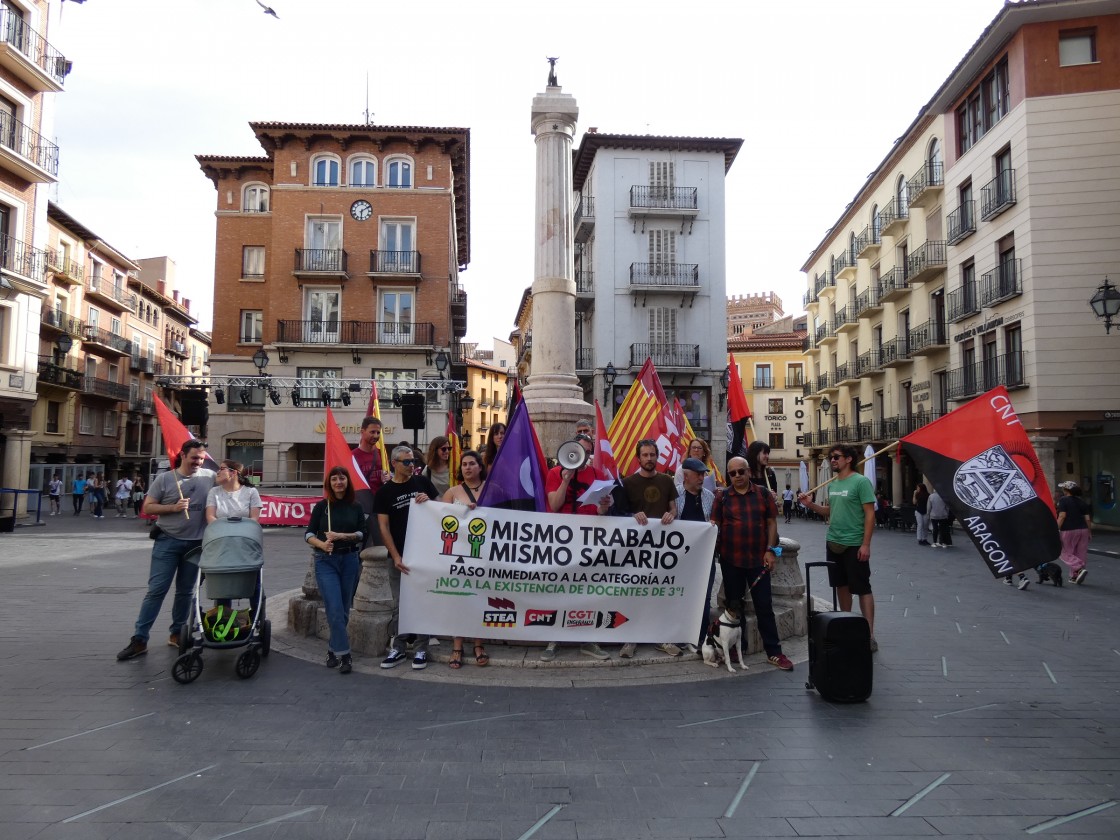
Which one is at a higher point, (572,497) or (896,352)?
(896,352)

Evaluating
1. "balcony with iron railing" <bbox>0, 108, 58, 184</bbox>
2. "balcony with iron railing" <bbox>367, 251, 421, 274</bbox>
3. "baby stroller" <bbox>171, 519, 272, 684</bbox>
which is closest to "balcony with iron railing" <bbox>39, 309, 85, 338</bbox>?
"balcony with iron railing" <bbox>0, 108, 58, 184</bbox>

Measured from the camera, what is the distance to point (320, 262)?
3341cm

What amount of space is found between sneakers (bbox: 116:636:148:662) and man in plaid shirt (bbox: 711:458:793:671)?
17.2 feet

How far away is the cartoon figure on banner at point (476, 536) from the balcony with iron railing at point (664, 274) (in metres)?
30.2

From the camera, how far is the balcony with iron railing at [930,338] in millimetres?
29000

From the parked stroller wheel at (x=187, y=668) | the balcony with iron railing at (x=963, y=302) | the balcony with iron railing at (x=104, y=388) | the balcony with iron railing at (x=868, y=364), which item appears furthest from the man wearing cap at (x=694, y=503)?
the balcony with iron railing at (x=104, y=388)

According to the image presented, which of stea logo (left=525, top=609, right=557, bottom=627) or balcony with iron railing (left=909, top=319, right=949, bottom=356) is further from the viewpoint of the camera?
balcony with iron railing (left=909, top=319, right=949, bottom=356)

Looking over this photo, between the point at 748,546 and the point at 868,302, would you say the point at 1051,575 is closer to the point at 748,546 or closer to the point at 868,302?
the point at 748,546

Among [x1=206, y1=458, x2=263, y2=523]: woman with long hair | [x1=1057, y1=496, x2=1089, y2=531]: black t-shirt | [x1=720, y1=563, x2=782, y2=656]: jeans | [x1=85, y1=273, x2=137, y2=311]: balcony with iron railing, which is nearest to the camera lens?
A: [x1=720, y1=563, x2=782, y2=656]: jeans

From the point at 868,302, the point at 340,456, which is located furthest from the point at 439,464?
the point at 868,302

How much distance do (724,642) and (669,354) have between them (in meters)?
29.7

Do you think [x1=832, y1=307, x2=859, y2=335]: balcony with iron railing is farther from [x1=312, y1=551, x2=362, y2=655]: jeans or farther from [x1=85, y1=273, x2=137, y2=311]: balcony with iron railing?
[x1=85, y1=273, x2=137, y2=311]: balcony with iron railing

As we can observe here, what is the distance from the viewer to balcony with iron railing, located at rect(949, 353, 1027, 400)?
2322cm

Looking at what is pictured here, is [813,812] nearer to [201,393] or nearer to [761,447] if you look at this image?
[761,447]
